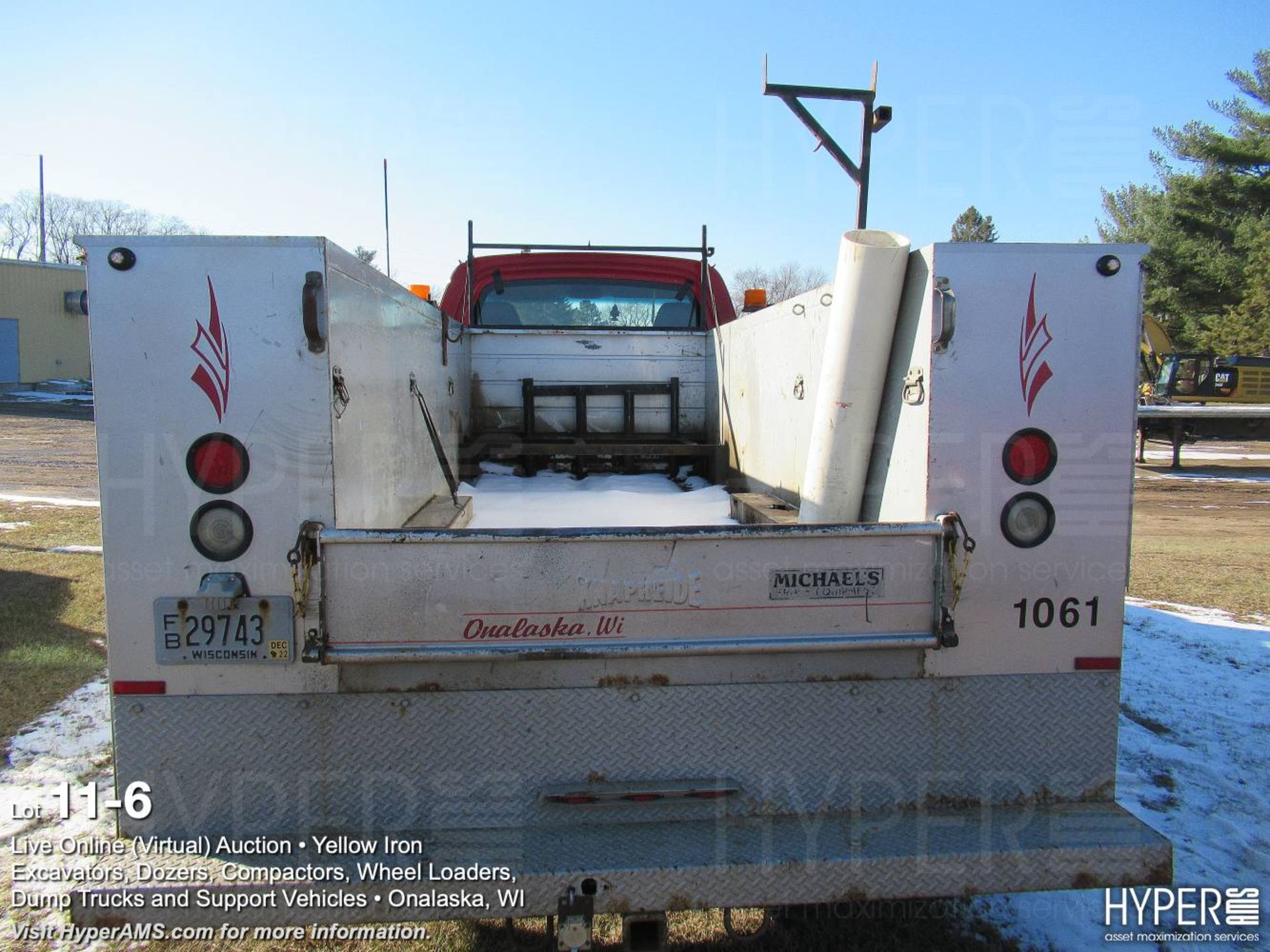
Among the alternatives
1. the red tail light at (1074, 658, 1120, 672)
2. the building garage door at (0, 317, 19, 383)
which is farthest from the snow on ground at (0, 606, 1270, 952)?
the building garage door at (0, 317, 19, 383)

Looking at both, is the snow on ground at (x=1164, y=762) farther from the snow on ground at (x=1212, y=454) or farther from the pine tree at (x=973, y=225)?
the pine tree at (x=973, y=225)

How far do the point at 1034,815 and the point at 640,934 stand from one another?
1.05 metres

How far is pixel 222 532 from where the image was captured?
2.03m

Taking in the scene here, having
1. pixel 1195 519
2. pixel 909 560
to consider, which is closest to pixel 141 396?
pixel 909 560

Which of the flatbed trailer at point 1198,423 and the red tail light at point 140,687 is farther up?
the flatbed trailer at point 1198,423

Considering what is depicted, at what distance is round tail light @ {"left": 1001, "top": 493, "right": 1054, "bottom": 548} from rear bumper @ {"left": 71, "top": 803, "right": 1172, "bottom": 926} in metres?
0.71

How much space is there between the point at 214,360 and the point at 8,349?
134ft

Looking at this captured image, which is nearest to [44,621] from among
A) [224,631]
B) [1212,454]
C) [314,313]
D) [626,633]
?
[224,631]

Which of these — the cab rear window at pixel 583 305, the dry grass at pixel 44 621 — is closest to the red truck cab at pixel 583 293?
the cab rear window at pixel 583 305

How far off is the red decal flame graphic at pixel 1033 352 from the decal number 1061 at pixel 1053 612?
0.49m

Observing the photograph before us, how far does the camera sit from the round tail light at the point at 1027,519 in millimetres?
2215

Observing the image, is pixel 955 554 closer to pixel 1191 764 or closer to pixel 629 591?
pixel 629 591

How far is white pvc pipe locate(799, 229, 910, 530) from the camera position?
7.72ft

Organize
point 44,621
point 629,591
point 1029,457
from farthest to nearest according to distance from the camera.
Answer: point 44,621 → point 1029,457 → point 629,591
